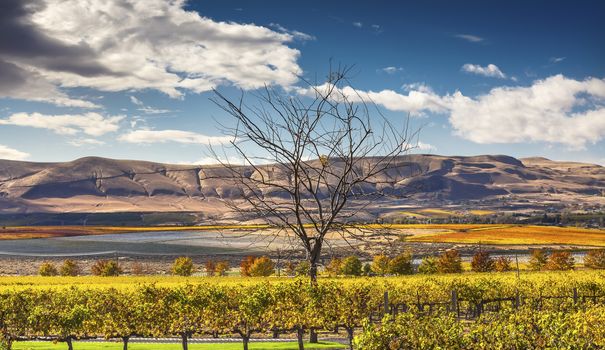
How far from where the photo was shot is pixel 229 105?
717 inches

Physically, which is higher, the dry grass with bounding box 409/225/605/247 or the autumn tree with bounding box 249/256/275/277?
the autumn tree with bounding box 249/256/275/277

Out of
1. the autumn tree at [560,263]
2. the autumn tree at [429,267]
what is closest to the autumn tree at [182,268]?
the autumn tree at [429,267]

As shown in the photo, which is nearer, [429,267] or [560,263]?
[429,267]

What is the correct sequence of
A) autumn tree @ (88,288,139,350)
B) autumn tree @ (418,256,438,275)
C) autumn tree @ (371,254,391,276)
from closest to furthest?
autumn tree @ (88,288,139,350)
autumn tree @ (418,256,438,275)
autumn tree @ (371,254,391,276)

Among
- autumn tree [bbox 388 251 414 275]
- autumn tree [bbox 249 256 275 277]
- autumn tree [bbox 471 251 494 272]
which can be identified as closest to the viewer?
autumn tree [bbox 388 251 414 275]

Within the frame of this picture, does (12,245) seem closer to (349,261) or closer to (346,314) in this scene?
(349,261)

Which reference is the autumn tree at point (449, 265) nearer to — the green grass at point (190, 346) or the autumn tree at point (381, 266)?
the autumn tree at point (381, 266)

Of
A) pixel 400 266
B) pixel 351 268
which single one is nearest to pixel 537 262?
pixel 400 266

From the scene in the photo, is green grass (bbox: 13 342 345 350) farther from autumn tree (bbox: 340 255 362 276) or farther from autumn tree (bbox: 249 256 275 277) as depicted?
autumn tree (bbox: 249 256 275 277)

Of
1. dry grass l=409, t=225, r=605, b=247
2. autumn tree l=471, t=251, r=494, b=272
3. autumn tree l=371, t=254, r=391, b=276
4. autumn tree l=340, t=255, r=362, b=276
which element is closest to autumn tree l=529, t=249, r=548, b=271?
autumn tree l=471, t=251, r=494, b=272

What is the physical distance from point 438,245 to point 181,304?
132 meters

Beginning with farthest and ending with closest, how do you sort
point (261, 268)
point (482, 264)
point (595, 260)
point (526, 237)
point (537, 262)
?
point (526, 237) → point (537, 262) → point (261, 268) → point (595, 260) → point (482, 264)

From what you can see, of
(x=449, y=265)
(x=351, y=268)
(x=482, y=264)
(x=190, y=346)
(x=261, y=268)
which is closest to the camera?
(x=190, y=346)

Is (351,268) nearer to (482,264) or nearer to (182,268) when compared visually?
(482,264)
